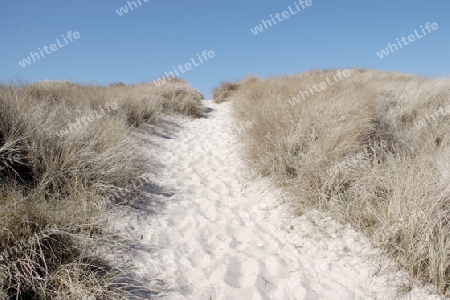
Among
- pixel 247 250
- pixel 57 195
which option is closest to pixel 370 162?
pixel 247 250

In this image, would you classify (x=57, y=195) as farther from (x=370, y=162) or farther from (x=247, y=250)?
(x=370, y=162)

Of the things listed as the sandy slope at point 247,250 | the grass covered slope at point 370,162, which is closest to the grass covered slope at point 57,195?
the sandy slope at point 247,250

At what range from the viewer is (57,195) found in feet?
8.23

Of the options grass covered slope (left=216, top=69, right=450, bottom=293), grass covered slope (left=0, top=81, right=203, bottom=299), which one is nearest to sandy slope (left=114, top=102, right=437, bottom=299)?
grass covered slope (left=216, top=69, right=450, bottom=293)

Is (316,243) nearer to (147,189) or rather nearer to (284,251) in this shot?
(284,251)

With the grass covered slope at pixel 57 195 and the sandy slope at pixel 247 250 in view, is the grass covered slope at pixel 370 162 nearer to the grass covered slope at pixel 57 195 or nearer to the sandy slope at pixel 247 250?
the sandy slope at pixel 247 250

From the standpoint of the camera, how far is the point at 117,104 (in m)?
6.08

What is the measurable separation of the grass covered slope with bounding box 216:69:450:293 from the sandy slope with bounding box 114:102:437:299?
8.1 inches

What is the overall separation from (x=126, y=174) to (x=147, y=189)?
346 millimetres

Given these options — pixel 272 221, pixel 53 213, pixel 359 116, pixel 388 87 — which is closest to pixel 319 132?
pixel 359 116

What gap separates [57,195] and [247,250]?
70.6 inches

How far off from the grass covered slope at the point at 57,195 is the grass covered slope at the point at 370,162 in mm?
1920

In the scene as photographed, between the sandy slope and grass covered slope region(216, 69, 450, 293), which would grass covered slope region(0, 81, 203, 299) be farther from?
grass covered slope region(216, 69, 450, 293)

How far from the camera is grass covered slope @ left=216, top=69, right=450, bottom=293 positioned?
213 centimetres
